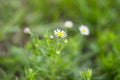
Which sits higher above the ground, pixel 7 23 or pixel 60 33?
pixel 7 23

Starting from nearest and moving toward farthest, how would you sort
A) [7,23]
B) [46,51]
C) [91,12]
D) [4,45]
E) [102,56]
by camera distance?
[46,51]
[102,56]
[4,45]
[7,23]
[91,12]

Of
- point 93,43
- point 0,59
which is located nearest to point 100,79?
point 93,43

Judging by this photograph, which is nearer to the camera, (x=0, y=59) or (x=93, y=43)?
(x=0, y=59)

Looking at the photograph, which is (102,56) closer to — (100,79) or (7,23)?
(100,79)

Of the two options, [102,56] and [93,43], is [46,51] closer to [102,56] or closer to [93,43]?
[102,56]

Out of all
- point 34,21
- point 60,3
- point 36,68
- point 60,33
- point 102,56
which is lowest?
point 36,68

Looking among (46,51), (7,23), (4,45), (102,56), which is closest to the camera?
(46,51)

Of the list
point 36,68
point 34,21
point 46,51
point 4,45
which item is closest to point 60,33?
point 46,51
